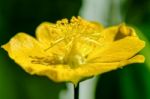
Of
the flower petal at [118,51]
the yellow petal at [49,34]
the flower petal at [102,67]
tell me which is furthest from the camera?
the yellow petal at [49,34]

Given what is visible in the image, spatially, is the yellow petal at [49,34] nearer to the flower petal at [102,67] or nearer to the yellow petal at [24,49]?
the yellow petal at [24,49]

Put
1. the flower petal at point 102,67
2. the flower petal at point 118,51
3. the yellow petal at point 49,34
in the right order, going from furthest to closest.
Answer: the yellow petal at point 49,34 < the flower petal at point 118,51 < the flower petal at point 102,67

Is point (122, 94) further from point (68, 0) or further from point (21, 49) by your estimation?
point (68, 0)

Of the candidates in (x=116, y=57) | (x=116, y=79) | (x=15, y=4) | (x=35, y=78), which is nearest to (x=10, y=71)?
(x=35, y=78)

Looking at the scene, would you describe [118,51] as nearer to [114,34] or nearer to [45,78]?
[114,34]

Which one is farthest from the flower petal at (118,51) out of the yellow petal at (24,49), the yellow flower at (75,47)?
the yellow petal at (24,49)

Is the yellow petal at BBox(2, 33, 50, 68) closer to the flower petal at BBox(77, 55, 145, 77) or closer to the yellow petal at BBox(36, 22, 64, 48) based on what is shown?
the yellow petal at BBox(36, 22, 64, 48)

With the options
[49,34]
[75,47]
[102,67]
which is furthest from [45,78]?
[102,67]
